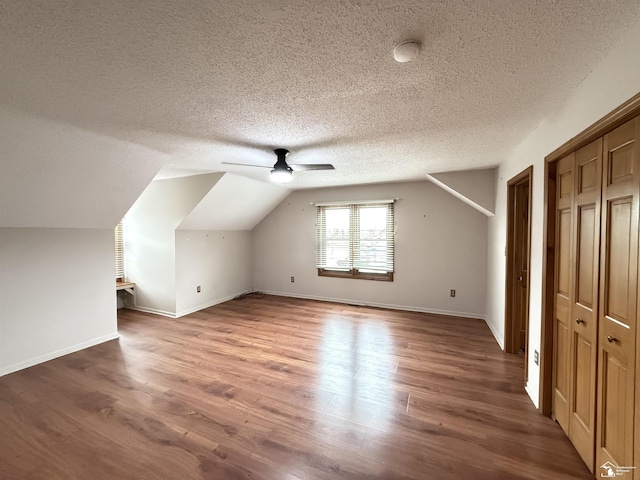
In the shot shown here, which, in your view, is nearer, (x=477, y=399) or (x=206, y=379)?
(x=477, y=399)

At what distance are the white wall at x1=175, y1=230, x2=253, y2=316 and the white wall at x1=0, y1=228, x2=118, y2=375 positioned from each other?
105cm

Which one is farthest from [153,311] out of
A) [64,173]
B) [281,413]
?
[281,413]

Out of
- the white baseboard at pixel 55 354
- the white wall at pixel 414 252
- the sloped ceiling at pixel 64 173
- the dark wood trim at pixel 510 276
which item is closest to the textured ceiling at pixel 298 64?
the sloped ceiling at pixel 64 173

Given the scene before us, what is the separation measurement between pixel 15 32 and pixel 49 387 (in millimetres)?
2913

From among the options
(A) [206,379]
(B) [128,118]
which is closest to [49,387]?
(A) [206,379]

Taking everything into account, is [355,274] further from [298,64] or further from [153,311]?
[298,64]

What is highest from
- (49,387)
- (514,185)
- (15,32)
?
(15,32)

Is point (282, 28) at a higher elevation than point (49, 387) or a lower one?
higher

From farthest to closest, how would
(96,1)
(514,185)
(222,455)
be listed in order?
(514,185) < (222,455) < (96,1)

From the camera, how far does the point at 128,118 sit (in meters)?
2.00

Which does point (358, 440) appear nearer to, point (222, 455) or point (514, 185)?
point (222, 455)

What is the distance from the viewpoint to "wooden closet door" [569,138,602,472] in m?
1.50

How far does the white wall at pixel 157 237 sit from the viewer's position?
4230 mm

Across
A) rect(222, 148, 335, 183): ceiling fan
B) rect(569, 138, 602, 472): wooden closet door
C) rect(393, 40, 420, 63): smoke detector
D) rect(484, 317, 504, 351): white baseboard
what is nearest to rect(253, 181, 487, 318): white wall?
rect(484, 317, 504, 351): white baseboard
